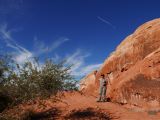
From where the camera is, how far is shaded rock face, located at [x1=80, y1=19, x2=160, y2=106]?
23.8 m

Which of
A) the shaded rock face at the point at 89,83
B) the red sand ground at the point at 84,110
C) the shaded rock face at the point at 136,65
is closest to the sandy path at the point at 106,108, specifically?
the red sand ground at the point at 84,110

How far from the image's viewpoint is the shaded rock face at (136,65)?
23.8 metres

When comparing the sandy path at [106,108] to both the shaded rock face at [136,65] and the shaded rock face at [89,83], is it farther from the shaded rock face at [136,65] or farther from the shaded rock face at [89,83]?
the shaded rock face at [89,83]

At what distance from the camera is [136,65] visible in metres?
26.6

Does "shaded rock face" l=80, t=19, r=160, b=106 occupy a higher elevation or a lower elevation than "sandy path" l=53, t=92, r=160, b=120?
higher

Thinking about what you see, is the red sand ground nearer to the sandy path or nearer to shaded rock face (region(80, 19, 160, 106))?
the sandy path

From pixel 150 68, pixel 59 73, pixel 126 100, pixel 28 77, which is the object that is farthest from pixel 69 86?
pixel 150 68

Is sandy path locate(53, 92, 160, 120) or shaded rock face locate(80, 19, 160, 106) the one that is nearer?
sandy path locate(53, 92, 160, 120)

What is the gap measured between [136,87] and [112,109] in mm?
2745

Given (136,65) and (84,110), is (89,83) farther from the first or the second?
(84,110)

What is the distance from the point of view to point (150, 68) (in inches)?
964

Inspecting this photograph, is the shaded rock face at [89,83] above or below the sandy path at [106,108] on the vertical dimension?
above

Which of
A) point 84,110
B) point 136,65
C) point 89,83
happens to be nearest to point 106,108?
point 84,110

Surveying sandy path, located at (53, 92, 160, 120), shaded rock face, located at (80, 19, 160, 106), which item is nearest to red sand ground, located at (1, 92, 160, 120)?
sandy path, located at (53, 92, 160, 120)
